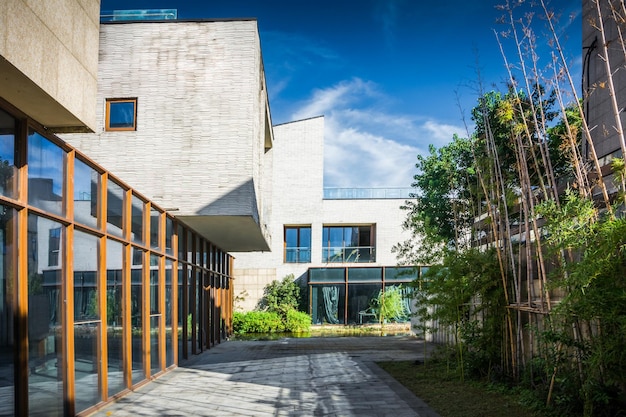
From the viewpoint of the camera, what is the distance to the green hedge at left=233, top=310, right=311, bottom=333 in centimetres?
2364

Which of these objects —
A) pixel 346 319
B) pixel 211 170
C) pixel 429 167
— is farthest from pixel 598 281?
pixel 346 319

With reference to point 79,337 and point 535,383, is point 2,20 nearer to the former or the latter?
point 79,337

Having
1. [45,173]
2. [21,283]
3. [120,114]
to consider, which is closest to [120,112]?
[120,114]

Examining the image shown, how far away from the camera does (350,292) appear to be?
2653 cm

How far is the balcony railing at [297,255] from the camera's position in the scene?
27672 millimetres

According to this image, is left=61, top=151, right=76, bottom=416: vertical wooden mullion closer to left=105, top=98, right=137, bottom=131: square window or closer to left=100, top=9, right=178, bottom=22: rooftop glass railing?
left=105, top=98, right=137, bottom=131: square window

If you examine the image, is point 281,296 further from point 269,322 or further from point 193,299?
point 193,299

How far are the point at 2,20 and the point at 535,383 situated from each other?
688 centimetres

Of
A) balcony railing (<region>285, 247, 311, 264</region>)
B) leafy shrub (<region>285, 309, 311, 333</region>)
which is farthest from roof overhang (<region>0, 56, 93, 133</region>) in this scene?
balcony railing (<region>285, 247, 311, 264</region>)

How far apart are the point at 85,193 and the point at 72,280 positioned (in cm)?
106

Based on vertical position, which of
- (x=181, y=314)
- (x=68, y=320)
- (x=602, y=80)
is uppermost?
(x=602, y=80)

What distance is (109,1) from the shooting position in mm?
14922

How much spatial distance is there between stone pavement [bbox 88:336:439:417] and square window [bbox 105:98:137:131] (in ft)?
14.7

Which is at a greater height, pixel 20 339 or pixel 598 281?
pixel 598 281
